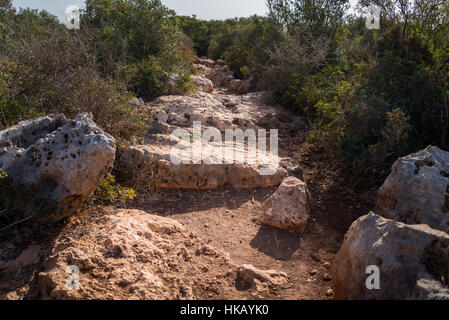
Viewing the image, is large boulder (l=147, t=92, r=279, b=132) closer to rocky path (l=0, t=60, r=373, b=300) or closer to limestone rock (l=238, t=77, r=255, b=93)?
rocky path (l=0, t=60, r=373, b=300)

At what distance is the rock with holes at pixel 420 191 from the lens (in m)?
3.23

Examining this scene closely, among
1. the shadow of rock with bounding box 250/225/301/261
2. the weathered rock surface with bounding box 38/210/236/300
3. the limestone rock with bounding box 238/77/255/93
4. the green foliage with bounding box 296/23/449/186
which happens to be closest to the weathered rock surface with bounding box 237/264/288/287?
the weathered rock surface with bounding box 38/210/236/300

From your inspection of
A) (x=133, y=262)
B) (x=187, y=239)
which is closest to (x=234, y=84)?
(x=187, y=239)

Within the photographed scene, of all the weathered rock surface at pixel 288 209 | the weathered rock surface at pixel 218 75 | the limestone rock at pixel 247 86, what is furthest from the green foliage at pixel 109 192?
the weathered rock surface at pixel 218 75

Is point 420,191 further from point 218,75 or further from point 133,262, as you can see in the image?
point 218,75

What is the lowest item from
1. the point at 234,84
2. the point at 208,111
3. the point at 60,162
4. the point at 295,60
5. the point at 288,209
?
the point at 288,209

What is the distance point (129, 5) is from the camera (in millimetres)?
8312

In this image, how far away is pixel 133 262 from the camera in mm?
2980

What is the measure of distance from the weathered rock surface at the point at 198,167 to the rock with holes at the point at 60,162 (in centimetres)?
95

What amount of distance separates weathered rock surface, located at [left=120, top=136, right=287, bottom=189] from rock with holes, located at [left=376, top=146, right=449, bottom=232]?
5.70 ft

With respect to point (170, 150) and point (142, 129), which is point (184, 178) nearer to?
point (170, 150)

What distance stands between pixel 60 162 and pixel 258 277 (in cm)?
218

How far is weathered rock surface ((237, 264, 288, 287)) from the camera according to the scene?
10.2 feet
